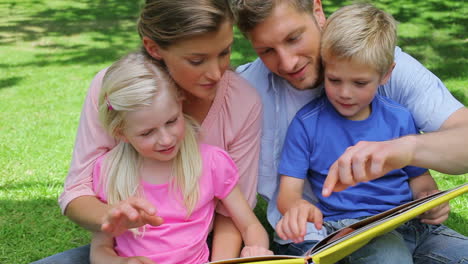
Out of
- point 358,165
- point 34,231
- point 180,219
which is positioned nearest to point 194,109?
point 180,219

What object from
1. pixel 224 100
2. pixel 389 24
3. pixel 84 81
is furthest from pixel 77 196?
pixel 84 81

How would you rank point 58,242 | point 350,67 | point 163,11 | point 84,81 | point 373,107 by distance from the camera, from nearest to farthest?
point 163,11 < point 350,67 < point 373,107 < point 58,242 < point 84,81

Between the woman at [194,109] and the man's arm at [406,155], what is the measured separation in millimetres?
604

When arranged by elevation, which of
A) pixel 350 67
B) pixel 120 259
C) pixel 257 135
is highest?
pixel 350 67

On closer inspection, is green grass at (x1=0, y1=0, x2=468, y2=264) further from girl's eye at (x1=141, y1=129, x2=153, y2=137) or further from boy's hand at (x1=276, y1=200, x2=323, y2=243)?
boy's hand at (x1=276, y1=200, x2=323, y2=243)

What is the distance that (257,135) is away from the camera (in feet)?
8.05

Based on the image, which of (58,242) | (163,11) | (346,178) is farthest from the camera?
→ (58,242)

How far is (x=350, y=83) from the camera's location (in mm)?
2213

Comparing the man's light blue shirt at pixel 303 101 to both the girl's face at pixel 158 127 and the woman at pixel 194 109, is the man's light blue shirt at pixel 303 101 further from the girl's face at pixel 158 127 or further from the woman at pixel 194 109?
the girl's face at pixel 158 127

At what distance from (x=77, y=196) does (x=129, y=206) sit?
56 centimetres

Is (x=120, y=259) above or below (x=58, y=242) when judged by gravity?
above

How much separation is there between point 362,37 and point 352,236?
891 mm

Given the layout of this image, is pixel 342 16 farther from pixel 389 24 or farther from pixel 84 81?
pixel 84 81

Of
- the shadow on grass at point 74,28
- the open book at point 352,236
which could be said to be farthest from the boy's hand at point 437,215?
the shadow on grass at point 74,28
